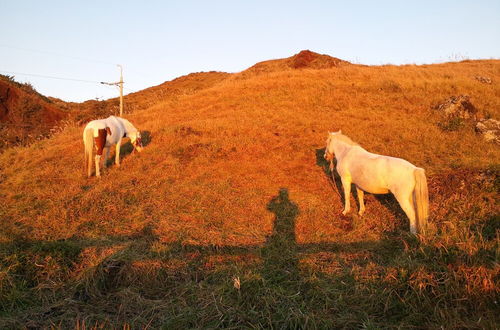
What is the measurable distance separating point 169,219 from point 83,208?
6.59 ft

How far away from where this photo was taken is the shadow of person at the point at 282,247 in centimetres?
480

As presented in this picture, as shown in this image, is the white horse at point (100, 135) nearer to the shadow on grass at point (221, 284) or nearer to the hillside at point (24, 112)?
the shadow on grass at point (221, 284)

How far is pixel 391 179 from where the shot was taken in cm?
636

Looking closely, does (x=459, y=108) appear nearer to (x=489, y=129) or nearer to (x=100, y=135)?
(x=489, y=129)

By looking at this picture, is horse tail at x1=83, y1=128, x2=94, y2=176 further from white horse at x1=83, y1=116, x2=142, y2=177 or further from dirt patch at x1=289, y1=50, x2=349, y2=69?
dirt patch at x1=289, y1=50, x2=349, y2=69

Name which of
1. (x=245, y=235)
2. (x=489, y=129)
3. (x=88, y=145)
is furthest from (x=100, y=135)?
(x=489, y=129)

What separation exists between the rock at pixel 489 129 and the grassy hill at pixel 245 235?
13.8 inches

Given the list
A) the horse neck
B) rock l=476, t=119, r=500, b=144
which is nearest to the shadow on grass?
the horse neck

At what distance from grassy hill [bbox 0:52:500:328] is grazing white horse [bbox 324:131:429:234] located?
1.64ft

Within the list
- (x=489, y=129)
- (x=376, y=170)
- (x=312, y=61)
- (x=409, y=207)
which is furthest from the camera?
(x=312, y=61)

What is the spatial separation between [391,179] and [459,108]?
11399 mm

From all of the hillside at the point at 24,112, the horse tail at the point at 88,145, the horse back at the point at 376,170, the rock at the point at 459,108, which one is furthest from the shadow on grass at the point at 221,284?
the hillside at the point at 24,112

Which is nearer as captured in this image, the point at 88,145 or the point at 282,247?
the point at 282,247

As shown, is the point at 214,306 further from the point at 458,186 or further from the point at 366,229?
the point at 458,186
